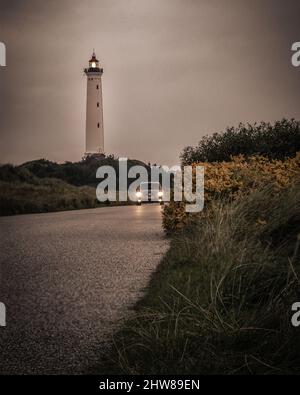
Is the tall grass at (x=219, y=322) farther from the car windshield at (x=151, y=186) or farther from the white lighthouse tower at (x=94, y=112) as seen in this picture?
the white lighthouse tower at (x=94, y=112)

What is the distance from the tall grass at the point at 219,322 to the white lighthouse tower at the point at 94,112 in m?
65.5

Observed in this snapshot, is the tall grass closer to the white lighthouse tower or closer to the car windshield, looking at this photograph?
the car windshield

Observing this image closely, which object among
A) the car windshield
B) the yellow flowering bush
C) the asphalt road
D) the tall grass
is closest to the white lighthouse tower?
the car windshield

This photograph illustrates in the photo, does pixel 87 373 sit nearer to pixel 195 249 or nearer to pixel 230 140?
pixel 195 249

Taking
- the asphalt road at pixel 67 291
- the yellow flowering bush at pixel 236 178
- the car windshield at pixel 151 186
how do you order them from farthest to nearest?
the car windshield at pixel 151 186, the yellow flowering bush at pixel 236 178, the asphalt road at pixel 67 291

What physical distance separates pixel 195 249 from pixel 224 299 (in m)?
2.66

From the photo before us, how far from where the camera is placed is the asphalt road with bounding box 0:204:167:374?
4867 mm

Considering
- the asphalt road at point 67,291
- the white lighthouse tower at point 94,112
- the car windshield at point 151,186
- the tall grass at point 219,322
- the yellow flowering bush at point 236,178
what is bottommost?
the asphalt road at point 67,291

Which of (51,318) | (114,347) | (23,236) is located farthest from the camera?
(23,236)

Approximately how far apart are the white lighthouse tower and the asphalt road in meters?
57.7

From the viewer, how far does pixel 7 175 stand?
40.2m

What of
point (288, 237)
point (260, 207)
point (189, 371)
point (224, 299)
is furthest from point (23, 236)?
point (189, 371)

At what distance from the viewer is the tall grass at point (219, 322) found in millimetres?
4336

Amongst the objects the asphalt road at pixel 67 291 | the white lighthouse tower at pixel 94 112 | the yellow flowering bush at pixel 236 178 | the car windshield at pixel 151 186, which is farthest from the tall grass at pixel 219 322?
the white lighthouse tower at pixel 94 112
